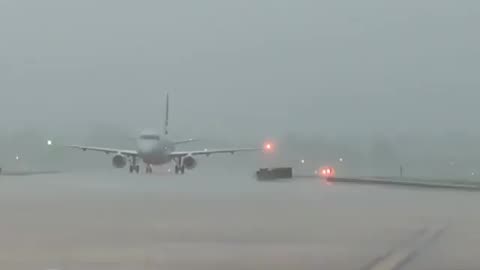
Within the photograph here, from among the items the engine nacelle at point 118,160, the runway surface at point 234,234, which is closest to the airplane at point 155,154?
the engine nacelle at point 118,160

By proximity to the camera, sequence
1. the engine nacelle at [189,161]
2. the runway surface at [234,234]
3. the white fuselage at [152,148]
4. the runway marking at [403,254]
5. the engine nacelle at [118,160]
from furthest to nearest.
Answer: the engine nacelle at [189,161], the engine nacelle at [118,160], the white fuselage at [152,148], the runway surface at [234,234], the runway marking at [403,254]

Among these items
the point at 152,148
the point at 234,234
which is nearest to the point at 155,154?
the point at 152,148

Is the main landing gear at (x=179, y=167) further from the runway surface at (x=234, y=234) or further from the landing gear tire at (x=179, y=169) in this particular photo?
the runway surface at (x=234, y=234)

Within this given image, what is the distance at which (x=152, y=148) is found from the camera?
58.9 m

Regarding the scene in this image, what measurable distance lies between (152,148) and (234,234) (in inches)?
1781

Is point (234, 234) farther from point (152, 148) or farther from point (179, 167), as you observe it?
point (179, 167)

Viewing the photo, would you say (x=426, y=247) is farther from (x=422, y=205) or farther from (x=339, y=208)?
(x=422, y=205)

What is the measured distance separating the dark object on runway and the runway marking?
3158 cm

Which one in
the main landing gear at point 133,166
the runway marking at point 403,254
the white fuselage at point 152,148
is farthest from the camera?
the main landing gear at point 133,166

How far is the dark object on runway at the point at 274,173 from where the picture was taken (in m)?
46.5

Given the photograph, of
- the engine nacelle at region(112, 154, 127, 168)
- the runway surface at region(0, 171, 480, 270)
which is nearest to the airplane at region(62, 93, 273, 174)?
the engine nacelle at region(112, 154, 127, 168)

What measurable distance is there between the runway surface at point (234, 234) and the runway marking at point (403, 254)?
2cm

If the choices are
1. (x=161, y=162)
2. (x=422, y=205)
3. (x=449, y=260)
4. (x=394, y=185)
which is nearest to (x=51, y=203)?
(x=422, y=205)

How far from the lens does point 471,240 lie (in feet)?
44.8
